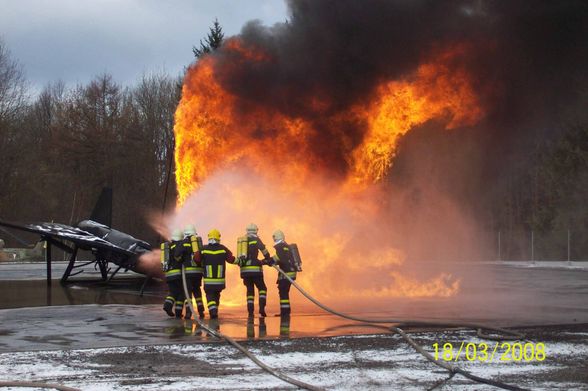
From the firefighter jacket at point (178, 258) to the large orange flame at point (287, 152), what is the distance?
13.8 ft

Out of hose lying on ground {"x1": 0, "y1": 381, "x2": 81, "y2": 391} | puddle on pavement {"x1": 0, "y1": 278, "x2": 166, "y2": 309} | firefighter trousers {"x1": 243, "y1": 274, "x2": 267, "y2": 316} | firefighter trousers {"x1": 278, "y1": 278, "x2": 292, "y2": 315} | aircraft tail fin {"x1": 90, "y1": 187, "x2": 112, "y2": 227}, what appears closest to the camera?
hose lying on ground {"x1": 0, "y1": 381, "x2": 81, "y2": 391}

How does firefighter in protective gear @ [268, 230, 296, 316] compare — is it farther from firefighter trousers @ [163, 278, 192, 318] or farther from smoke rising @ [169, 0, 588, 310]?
smoke rising @ [169, 0, 588, 310]

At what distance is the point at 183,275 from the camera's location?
46.6 ft

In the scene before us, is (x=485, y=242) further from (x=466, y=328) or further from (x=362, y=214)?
(x=466, y=328)

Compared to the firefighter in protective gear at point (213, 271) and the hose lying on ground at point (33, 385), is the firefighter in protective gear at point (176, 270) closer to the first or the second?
the firefighter in protective gear at point (213, 271)

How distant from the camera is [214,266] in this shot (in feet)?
46.3

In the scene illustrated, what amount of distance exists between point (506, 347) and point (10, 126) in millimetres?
48420

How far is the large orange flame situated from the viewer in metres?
18.9

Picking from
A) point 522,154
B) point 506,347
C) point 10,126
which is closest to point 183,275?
point 506,347

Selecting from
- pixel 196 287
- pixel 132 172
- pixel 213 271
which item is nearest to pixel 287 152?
pixel 196 287

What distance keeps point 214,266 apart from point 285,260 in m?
1.55

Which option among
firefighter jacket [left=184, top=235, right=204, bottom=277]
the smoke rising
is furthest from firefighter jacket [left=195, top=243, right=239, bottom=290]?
the smoke rising

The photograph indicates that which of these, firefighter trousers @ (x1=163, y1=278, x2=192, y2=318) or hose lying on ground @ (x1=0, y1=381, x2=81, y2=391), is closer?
hose lying on ground @ (x1=0, y1=381, x2=81, y2=391)

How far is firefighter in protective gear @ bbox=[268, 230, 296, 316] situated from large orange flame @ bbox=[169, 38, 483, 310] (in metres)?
4.18
